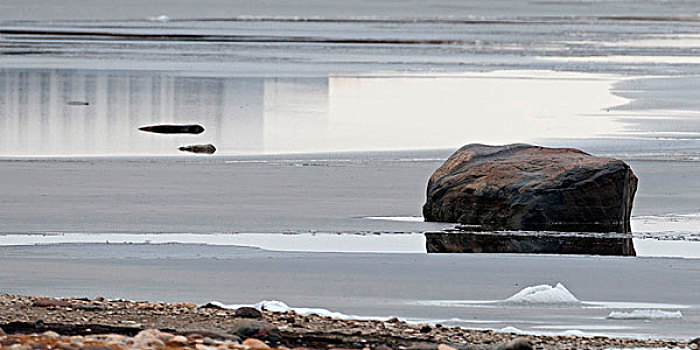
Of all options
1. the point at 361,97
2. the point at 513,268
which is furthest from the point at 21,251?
the point at 361,97

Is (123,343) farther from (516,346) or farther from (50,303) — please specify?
(50,303)

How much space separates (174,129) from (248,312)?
41.9 feet

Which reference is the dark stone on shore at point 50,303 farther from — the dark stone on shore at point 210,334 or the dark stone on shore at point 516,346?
the dark stone on shore at point 516,346

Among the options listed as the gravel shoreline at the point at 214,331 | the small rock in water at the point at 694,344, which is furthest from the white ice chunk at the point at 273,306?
the small rock in water at the point at 694,344

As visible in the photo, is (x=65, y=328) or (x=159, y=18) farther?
(x=159, y=18)

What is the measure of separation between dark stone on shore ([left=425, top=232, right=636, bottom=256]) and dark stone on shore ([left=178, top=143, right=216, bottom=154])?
6615mm

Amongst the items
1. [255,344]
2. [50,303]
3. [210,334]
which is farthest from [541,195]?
[255,344]

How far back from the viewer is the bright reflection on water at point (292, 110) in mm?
19266

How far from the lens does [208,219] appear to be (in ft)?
41.2

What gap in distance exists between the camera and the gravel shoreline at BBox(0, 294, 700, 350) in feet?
20.5

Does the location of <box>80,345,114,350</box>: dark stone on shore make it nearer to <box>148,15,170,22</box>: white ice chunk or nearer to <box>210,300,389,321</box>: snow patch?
<box>210,300,389,321</box>: snow patch

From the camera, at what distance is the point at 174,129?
20.5 m

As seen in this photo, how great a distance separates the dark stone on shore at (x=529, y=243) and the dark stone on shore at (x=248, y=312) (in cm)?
323

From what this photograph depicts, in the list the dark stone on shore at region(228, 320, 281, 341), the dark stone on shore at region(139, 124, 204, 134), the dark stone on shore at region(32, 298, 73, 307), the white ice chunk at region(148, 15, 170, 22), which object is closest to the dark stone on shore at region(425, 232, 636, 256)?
the dark stone on shore at region(32, 298, 73, 307)
